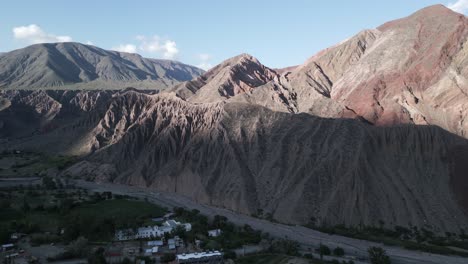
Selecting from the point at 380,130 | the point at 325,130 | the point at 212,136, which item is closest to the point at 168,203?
the point at 212,136

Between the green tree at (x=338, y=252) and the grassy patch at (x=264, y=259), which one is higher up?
the green tree at (x=338, y=252)

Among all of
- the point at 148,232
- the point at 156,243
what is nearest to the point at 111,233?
the point at 148,232

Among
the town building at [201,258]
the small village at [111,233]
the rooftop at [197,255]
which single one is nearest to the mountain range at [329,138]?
the small village at [111,233]

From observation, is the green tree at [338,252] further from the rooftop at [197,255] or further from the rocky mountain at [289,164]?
the rooftop at [197,255]

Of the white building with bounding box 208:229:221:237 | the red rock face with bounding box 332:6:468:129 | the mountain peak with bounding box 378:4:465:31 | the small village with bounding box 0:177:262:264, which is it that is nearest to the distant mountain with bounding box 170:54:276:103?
the red rock face with bounding box 332:6:468:129

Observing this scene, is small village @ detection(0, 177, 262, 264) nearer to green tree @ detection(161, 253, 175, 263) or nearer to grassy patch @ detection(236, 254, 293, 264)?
green tree @ detection(161, 253, 175, 263)

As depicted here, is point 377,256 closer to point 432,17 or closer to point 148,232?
point 148,232

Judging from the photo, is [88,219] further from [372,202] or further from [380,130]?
[380,130]
